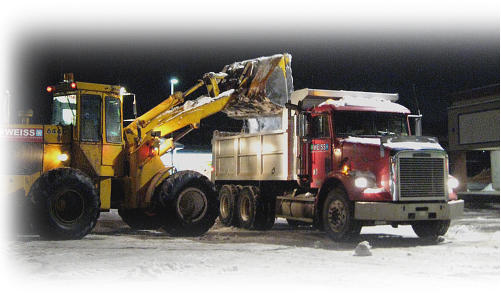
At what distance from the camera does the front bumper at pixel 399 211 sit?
1244 centimetres

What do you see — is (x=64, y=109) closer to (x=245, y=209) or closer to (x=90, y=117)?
(x=90, y=117)

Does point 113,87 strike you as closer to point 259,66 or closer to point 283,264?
point 259,66

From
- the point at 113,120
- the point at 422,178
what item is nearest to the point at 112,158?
the point at 113,120

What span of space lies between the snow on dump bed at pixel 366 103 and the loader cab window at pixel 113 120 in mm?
4828

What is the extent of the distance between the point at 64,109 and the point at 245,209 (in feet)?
19.5

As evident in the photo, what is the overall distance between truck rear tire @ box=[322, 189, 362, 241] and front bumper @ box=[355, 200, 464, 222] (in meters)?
0.35

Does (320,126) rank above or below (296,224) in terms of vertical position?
above

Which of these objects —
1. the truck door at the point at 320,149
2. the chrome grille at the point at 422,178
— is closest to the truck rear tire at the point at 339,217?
the truck door at the point at 320,149

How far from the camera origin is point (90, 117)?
1418 centimetres

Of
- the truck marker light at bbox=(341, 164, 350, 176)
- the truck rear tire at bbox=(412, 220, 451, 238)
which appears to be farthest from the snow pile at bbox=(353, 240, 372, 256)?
the truck rear tire at bbox=(412, 220, 451, 238)

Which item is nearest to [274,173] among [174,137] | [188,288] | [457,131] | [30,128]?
[174,137]

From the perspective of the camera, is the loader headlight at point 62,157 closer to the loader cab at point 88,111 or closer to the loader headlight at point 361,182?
the loader cab at point 88,111

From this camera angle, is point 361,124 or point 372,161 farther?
point 361,124

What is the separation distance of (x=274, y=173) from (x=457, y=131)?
124 ft
